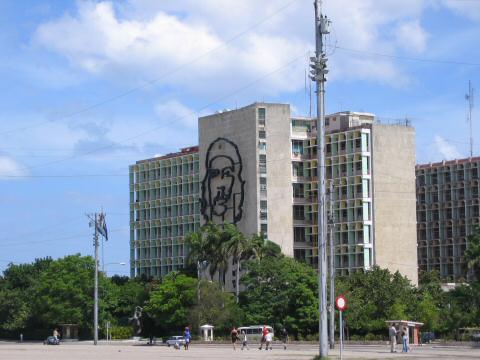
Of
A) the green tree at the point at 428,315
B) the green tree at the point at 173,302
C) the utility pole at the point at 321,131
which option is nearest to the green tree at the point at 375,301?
the green tree at the point at 428,315

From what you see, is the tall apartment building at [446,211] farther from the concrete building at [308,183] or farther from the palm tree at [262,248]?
the palm tree at [262,248]

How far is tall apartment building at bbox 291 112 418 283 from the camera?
133250mm

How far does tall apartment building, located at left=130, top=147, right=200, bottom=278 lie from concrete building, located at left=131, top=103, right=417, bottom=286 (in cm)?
1137

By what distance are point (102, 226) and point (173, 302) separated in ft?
48.9

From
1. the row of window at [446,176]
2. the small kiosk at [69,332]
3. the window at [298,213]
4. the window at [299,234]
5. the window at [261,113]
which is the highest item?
the window at [261,113]

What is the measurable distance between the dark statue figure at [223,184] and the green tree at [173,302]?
2659 cm

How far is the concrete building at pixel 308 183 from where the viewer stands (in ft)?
438

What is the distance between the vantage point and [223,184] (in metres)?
139

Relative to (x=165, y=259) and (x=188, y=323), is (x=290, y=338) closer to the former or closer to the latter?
(x=188, y=323)

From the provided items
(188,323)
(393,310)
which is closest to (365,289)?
(393,310)

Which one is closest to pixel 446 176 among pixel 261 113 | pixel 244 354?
pixel 261 113

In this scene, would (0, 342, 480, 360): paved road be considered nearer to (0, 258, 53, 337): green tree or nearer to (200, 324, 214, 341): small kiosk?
(200, 324, 214, 341): small kiosk

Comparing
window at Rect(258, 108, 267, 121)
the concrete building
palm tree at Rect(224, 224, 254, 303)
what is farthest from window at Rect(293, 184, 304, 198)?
palm tree at Rect(224, 224, 254, 303)

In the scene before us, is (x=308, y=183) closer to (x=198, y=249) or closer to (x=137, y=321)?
(x=198, y=249)
